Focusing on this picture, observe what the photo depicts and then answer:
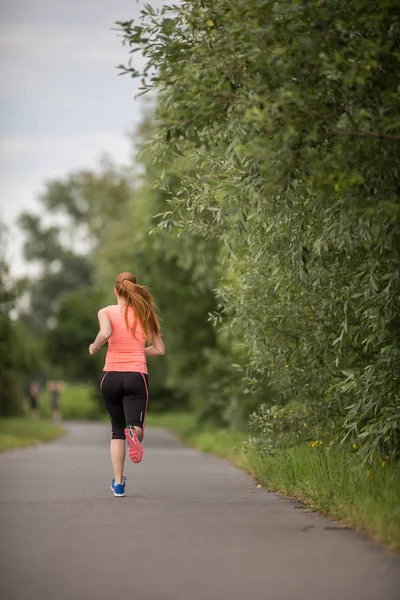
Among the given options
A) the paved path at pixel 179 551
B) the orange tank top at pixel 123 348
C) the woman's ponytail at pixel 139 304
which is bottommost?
the paved path at pixel 179 551

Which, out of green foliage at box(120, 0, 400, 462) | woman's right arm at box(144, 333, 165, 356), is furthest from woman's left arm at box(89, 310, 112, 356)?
green foliage at box(120, 0, 400, 462)

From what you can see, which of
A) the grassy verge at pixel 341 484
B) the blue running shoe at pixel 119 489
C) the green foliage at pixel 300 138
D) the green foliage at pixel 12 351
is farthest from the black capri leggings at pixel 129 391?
the green foliage at pixel 12 351

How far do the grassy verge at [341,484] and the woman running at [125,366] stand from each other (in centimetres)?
168

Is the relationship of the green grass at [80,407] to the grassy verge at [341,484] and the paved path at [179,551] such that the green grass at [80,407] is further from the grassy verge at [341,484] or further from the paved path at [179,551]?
the paved path at [179,551]

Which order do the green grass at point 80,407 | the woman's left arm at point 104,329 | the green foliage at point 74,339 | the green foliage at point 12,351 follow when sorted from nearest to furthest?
the woman's left arm at point 104,329 → the green foliage at point 12,351 → the green grass at point 80,407 → the green foliage at point 74,339

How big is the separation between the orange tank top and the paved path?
1274 mm

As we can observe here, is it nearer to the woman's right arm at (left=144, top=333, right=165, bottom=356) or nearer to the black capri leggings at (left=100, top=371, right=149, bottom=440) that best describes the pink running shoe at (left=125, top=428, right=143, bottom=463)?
the black capri leggings at (left=100, top=371, right=149, bottom=440)

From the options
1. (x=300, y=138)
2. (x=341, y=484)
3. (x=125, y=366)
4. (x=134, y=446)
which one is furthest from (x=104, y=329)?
(x=300, y=138)

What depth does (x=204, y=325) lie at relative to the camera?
3291 centimetres

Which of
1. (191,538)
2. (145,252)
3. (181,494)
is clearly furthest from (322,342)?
(145,252)

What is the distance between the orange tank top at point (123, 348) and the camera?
10.9 m

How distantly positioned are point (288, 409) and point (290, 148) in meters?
5.17

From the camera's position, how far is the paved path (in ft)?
19.8

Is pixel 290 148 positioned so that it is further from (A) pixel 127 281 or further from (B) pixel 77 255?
(B) pixel 77 255
